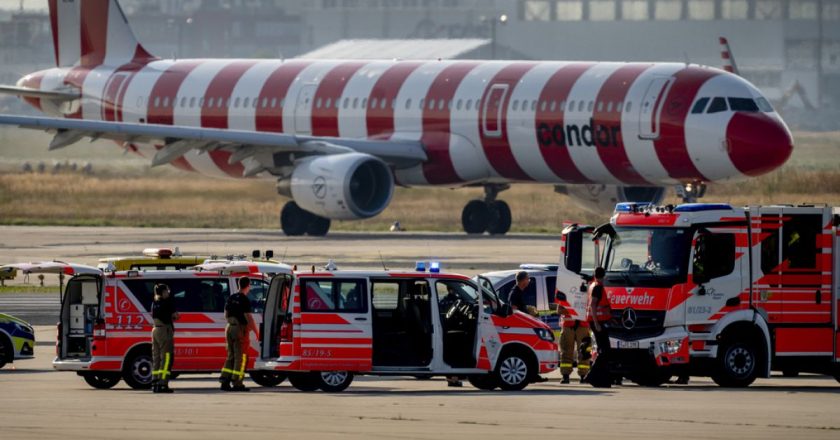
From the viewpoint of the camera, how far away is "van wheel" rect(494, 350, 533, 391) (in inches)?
870

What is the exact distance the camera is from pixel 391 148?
50531 mm

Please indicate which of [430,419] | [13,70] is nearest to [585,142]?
[430,419]

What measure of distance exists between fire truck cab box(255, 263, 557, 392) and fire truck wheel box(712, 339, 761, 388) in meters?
2.16

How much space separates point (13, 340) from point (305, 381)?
5.06 metres

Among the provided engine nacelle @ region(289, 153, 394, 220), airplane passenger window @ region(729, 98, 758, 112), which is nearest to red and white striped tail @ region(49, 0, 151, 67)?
engine nacelle @ region(289, 153, 394, 220)

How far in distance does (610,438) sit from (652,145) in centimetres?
2895

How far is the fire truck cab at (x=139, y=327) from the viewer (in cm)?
2245

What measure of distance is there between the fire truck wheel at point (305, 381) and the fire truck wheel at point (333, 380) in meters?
0.09

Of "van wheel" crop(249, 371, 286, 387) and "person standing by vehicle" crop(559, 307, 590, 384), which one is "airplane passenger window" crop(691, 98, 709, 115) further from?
"van wheel" crop(249, 371, 286, 387)

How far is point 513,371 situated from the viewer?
2212 centimetres

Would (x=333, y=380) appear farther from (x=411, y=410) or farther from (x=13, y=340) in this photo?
(x=13, y=340)

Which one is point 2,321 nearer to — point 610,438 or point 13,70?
point 610,438

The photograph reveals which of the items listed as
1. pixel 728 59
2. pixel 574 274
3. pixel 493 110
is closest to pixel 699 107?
pixel 493 110

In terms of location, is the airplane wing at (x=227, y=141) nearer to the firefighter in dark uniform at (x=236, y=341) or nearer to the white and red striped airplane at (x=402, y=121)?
the white and red striped airplane at (x=402, y=121)
